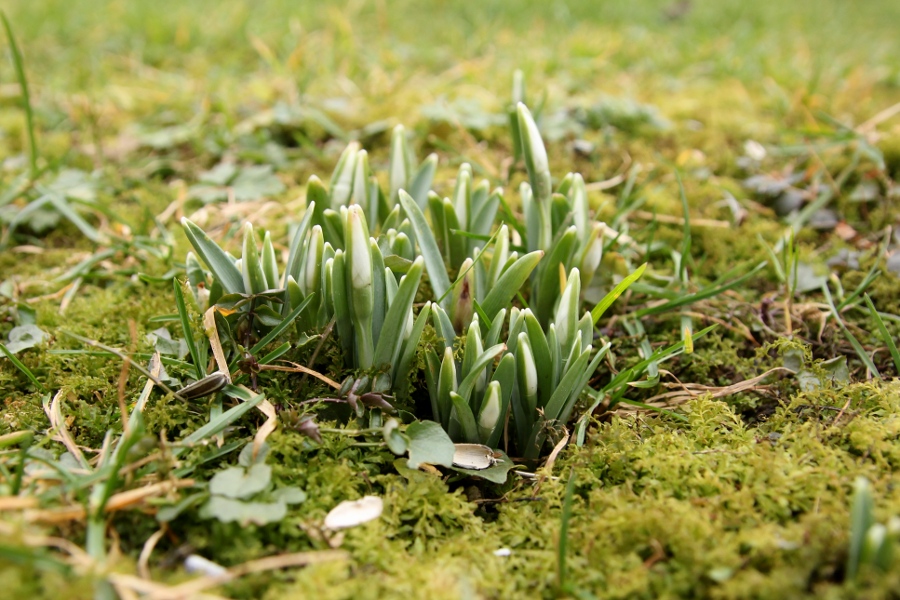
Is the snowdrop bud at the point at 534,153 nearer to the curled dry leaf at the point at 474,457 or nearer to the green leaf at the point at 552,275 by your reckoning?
the green leaf at the point at 552,275

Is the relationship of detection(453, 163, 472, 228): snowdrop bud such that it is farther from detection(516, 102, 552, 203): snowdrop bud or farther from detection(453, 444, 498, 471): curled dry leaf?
detection(453, 444, 498, 471): curled dry leaf

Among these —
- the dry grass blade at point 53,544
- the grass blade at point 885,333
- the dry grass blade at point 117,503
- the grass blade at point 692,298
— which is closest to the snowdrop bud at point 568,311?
the grass blade at point 692,298

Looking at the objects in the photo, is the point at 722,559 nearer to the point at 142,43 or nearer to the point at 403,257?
the point at 403,257

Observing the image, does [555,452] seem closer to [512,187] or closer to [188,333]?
[188,333]

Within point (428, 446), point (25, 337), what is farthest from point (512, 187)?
point (25, 337)

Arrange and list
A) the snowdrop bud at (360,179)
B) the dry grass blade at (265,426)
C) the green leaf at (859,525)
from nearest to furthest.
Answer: the green leaf at (859,525), the dry grass blade at (265,426), the snowdrop bud at (360,179)

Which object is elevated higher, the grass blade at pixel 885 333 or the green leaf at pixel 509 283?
the green leaf at pixel 509 283

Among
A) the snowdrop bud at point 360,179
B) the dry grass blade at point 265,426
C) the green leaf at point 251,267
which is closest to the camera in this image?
the dry grass blade at point 265,426
